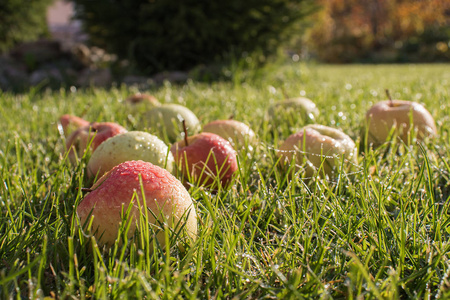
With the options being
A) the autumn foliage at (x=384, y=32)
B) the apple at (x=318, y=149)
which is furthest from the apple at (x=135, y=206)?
the autumn foliage at (x=384, y=32)

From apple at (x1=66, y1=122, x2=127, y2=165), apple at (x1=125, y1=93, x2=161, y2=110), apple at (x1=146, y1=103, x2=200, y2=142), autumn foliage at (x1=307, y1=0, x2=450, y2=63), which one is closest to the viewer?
apple at (x1=66, y1=122, x2=127, y2=165)

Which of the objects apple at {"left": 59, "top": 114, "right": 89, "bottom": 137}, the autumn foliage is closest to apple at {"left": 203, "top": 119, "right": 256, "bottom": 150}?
apple at {"left": 59, "top": 114, "right": 89, "bottom": 137}

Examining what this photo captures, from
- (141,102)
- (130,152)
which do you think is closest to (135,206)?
(130,152)

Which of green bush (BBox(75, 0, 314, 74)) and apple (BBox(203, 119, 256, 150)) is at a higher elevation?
green bush (BBox(75, 0, 314, 74))

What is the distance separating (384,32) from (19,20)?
23808 mm

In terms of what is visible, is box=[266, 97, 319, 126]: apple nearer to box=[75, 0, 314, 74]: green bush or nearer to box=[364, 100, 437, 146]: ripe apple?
box=[364, 100, 437, 146]: ripe apple

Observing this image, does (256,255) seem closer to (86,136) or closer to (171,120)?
(86,136)

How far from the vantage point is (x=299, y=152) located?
5.87ft

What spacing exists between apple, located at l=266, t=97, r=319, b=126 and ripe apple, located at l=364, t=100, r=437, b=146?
0.44m

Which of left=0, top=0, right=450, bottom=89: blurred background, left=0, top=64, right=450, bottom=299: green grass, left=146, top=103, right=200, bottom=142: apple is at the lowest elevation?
left=0, top=64, right=450, bottom=299: green grass

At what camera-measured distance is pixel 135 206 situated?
3.81 feet

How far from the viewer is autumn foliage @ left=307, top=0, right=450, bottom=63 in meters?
19.8

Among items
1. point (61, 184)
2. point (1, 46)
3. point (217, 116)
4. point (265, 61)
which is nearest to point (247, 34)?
point (265, 61)

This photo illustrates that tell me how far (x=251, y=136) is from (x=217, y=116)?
926 mm
